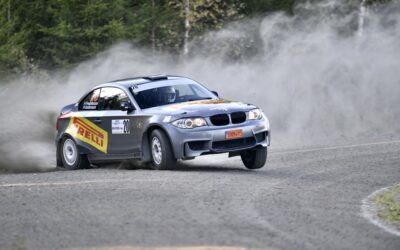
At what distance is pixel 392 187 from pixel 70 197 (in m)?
4.27

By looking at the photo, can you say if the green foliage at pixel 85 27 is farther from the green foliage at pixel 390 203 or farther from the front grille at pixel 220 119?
the green foliage at pixel 390 203

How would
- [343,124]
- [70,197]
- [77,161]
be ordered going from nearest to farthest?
[70,197] → [77,161] → [343,124]

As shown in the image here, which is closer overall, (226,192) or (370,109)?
(226,192)

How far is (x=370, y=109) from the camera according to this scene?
26.6 m

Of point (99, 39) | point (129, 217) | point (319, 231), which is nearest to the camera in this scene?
point (319, 231)

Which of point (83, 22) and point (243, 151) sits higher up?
point (83, 22)

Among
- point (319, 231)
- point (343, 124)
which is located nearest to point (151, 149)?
point (319, 231)

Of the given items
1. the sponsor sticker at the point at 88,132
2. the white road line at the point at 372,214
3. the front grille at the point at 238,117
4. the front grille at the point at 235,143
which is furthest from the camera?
the sponsor sticker at the point at 88,132

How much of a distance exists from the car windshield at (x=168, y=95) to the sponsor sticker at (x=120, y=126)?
37cm

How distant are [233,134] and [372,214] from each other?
3976mm

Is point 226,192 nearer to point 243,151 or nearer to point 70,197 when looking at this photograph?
point 70,197

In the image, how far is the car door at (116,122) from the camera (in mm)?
14539

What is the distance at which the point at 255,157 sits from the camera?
14.3 metres

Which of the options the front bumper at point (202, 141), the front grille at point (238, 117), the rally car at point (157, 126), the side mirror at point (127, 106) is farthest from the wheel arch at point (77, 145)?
the front grille at point (238, 117)
